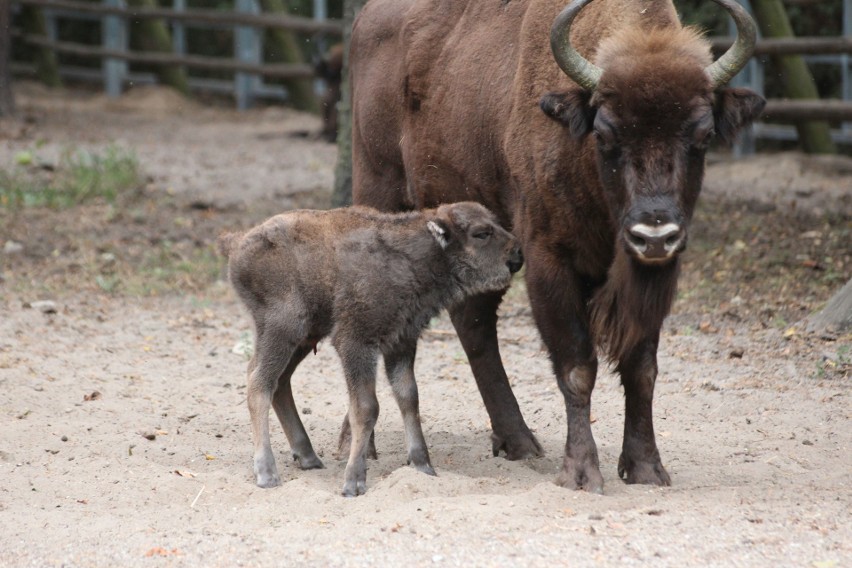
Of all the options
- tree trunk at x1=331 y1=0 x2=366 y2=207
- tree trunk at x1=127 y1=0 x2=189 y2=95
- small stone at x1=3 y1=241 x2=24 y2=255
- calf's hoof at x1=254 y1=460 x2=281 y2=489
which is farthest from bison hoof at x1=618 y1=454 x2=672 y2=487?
tree trunk at x1=127 y1=0 x2=189 y2=95

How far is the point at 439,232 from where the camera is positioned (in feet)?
18.1

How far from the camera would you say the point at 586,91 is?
16.6 feet

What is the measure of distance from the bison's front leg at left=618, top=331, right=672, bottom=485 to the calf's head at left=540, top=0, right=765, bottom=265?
0.65m

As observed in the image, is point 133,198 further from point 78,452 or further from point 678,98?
point 678,98

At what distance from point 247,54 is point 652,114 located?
18.2m

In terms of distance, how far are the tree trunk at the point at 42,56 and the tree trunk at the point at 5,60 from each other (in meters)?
7.01

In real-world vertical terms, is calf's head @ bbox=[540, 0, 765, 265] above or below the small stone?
above

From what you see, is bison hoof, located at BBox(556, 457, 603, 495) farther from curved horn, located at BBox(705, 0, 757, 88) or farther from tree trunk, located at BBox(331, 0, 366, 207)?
tree trunk, located at BBox(331, 0, 366, 207)

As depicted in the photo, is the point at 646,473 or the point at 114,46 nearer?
the point at 646,473

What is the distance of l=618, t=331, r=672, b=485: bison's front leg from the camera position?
5352mm

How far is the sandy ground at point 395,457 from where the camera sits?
14.4ft

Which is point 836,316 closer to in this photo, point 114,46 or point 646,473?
point 646,473

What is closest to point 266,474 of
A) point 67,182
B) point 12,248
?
point 12,248

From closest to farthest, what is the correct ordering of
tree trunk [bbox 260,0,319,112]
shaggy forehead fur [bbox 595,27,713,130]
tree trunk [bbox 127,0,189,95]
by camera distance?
shaggy forehead fur [bbox 595,27,713,130], tree trunk [bbox 260,0,319,112], tree trunk [bbox 127,0,189,95]
